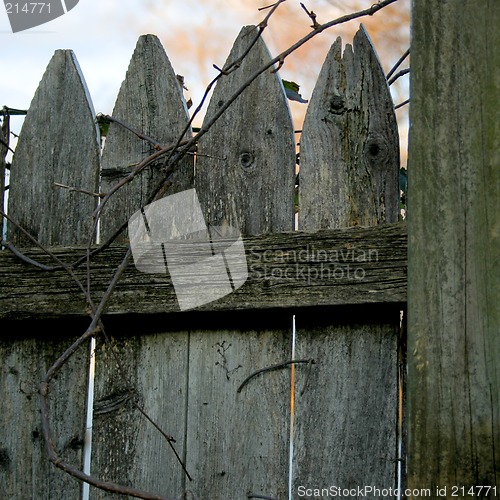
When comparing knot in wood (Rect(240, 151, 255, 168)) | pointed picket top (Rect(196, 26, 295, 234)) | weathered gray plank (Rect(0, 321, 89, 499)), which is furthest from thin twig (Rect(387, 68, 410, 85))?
weathered gray plank (Rect(0, 321, 89, 499))

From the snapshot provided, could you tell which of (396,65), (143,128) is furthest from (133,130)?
(396,65)

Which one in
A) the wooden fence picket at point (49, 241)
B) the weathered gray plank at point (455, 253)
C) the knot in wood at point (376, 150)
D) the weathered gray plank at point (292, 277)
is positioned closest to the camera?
the weathered gray plank at point (455, 253)

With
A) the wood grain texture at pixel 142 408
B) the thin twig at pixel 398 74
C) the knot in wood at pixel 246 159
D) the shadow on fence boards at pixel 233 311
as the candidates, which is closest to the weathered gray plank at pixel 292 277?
the shadow on fence boards at pixel 233 311

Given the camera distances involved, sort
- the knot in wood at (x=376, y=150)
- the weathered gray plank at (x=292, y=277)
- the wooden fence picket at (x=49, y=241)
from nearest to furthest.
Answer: the weathered gray plank at (x=292, y=277)
the knot in wood at (x=376, y=150)
the wooden fence picket at (x=49, y=241)

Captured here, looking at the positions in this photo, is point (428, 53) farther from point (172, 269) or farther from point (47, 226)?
point (47, 226)

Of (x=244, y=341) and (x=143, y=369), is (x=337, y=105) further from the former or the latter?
(x=143, y=369)

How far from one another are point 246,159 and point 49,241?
0.55 m

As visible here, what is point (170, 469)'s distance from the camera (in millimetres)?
1909

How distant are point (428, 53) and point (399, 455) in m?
0.93

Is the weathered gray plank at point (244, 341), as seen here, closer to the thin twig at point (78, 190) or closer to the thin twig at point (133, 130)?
the thin twig at point (133, 130)

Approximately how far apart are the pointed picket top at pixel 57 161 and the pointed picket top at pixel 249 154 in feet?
1.02

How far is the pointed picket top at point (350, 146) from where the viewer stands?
6.16 feet

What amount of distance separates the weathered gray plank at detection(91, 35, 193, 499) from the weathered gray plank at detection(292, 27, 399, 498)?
0.30 meters

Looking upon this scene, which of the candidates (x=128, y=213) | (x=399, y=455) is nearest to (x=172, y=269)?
(x=128, y=213)
